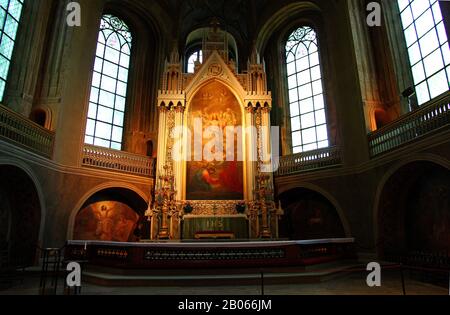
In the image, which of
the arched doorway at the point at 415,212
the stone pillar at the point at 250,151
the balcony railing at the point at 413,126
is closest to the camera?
the balcony railing at the point at 413,126

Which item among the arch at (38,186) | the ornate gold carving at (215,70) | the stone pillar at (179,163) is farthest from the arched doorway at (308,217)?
the arch at (38,186)

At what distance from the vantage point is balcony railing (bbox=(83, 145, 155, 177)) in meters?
11.8

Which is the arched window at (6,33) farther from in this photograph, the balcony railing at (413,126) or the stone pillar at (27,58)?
the balcony railing at (413,126)

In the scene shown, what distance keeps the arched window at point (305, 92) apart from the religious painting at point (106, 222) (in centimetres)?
885

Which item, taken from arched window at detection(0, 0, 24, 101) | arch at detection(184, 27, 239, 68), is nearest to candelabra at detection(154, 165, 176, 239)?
arched window at detection(0, 0, 24, 101)

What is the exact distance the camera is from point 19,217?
9.70m

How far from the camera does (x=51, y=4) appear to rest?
12.0 m

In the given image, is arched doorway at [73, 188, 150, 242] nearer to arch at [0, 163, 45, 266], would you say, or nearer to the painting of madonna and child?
arch at [0, 163, 45, 266]

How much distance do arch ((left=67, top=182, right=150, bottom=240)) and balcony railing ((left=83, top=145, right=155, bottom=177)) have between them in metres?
0.63

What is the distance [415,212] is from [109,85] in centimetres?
1438

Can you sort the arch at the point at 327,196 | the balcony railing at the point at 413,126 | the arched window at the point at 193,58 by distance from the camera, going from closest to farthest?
the balcony railing at the point at 413,126 → the arch at the point at 327,196 → the arched window at the point at 193,58

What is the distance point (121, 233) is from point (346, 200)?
9881 mm

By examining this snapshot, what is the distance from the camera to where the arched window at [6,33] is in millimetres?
10148

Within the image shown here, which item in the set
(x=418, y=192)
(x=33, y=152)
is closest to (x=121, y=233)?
(x=33, y=152)
